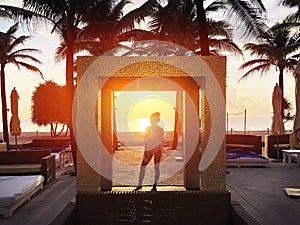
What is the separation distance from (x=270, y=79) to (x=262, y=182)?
16399mm

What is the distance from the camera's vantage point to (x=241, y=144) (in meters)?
16.7

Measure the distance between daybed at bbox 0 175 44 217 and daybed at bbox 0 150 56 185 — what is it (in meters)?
0.67

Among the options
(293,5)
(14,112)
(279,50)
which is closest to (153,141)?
(14,112)

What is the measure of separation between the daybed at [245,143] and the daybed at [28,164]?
324 inches

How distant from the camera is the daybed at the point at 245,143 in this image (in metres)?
16.1

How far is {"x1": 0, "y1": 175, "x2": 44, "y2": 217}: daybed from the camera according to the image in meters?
6.95

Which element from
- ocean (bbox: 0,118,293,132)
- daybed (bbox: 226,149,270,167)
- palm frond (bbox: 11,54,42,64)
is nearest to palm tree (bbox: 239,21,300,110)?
ocean (bbox: 0,118,293,132)

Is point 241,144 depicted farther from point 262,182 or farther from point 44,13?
point 44,13

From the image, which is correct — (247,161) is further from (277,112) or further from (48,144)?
(48,144)

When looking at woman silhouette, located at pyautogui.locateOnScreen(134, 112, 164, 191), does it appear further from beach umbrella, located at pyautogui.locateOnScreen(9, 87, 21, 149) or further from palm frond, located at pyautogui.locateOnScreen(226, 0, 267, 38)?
beach umbrella, located at pyautogui.locateOnScreen(9, 87, 21, 149)

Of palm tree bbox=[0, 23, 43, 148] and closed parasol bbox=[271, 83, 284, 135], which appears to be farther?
palm tree bbox=[0, 23, 43, 148]

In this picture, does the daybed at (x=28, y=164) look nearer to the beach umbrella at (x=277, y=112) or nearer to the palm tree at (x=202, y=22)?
A: the palm tree at (x=202, y=22)

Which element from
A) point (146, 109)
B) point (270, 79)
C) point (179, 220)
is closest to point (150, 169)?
point (146, 109)

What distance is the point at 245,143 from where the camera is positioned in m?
16.7
